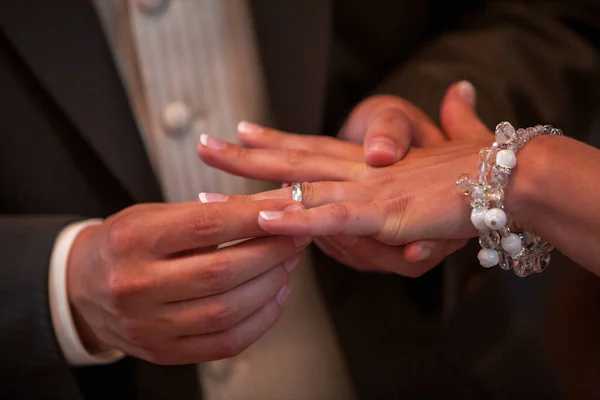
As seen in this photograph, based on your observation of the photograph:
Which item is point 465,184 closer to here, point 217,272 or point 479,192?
point 479,192

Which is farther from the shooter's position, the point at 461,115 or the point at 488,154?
the point at 461,115

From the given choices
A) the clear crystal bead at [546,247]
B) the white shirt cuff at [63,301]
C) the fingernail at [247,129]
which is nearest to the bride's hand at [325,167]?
the fingernail at [247,129]

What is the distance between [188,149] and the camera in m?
0.85

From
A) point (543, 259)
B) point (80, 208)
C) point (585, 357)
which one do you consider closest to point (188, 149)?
point (80, 208)

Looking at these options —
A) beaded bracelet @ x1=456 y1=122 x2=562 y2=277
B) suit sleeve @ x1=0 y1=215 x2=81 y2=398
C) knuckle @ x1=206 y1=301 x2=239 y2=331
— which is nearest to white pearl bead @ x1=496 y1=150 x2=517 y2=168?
beaded bracelet @ x1=456 y1=122 x2=562 y2=277

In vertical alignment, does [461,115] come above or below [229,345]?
above

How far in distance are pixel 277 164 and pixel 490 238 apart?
28 centimetres

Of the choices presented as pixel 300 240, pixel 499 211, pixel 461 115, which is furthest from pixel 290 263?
pixel 461 115

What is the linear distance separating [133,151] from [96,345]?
0.27 metres

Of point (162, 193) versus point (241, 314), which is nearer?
point (241, 314)

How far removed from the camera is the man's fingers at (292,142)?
0.78m

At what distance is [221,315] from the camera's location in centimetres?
62

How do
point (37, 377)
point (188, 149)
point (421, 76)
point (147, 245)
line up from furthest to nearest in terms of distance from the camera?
point (421, 76) < point (188, 149) < point (37, 377) < point (147, 245)

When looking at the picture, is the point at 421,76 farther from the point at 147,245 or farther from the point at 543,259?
the point at 147,245
